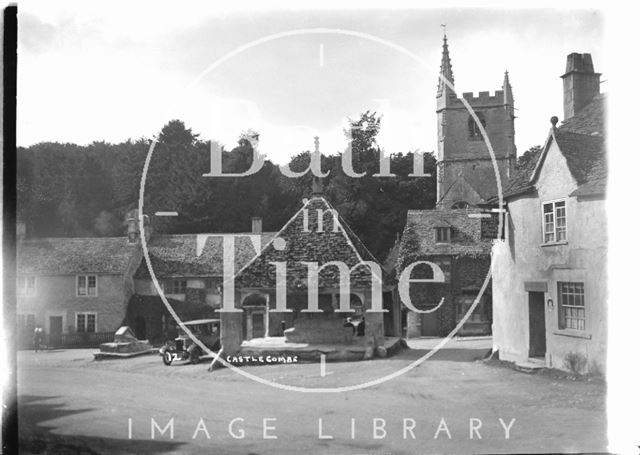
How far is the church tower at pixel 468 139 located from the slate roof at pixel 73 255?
4641mm

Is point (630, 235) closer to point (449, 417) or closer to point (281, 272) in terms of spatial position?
point (449, 417)

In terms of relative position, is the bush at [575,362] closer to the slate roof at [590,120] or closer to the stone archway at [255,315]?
the slate roof at [590,120]

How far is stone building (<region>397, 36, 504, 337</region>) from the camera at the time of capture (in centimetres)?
877

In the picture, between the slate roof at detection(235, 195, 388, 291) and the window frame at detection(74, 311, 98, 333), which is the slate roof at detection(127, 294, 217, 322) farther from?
the slate roof at detection(235, 195, 388, 291)

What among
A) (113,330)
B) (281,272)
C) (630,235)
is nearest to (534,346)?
(630,235)

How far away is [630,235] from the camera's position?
8.41m

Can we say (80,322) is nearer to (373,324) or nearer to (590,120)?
(373,324)

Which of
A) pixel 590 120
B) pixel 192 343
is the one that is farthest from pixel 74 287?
pixel 590 120

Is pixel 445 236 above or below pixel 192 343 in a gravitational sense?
above

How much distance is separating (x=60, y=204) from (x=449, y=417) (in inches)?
243

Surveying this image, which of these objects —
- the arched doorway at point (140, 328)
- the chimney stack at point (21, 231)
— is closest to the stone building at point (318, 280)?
the arched doorway at point (140, 328)

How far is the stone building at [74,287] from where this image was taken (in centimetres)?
829

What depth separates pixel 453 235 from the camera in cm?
1006

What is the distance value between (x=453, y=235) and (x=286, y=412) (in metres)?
4.05
